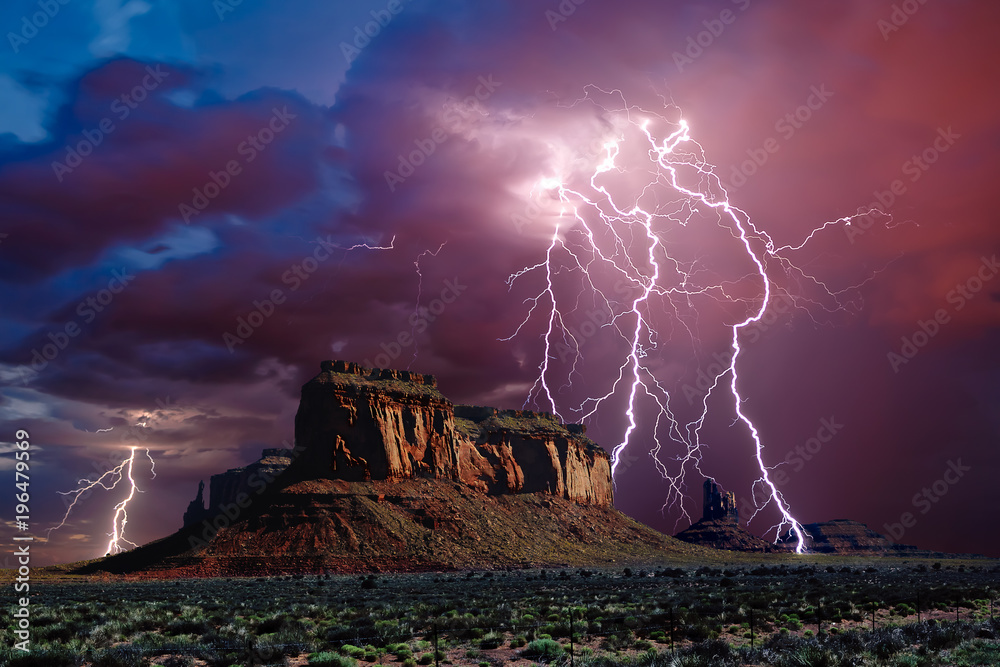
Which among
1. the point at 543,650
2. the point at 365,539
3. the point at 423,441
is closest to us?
the point at 543,650

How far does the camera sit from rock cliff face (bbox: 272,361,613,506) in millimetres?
93250

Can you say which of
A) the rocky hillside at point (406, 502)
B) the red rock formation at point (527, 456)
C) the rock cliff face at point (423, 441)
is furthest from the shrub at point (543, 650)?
the red rock formation at point (527, 456)

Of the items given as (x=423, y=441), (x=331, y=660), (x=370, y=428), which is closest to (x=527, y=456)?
(x=423, y=441)

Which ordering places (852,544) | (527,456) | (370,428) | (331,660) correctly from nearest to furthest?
(331,660) < (370,428) < (527,456) < (852,544)

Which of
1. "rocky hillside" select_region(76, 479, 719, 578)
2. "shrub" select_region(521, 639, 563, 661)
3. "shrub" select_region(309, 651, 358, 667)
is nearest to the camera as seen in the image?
"shrub" select_region(309, 651, 358, 667)

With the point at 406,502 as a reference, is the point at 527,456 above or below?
above

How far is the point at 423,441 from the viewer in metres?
106

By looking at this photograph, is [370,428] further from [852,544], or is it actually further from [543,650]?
[852,544]

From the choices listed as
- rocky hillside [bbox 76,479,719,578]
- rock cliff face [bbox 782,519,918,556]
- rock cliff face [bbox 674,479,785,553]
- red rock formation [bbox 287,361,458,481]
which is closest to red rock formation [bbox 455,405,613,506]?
red rock formation [bbox 287,361,458,481]

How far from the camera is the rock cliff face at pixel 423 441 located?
306ft

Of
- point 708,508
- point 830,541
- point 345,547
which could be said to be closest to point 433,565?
point 345,547

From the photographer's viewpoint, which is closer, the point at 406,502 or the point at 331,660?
the point at 331,660

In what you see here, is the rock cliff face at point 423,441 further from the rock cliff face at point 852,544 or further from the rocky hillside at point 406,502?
the rock cliff face at point 852,544

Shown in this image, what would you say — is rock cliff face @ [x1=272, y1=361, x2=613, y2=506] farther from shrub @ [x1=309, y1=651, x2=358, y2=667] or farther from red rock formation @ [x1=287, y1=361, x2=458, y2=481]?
shrub @ [x1=309, y1=651, x2=358, y2=667]
